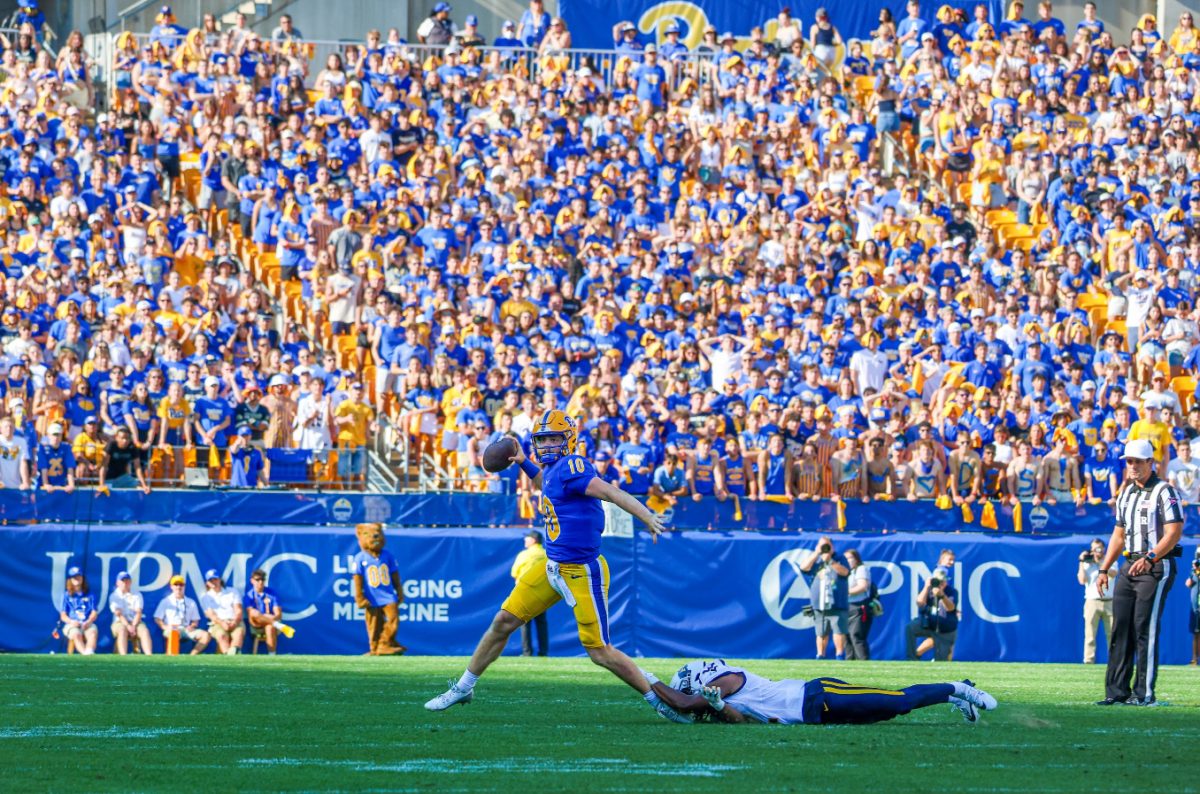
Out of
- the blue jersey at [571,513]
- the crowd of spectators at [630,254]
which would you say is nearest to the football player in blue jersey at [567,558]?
the blue jersey at [571,513]

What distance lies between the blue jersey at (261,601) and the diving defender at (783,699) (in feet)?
36.8

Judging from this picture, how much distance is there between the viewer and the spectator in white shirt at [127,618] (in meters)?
20.4

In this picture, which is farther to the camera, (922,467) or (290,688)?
(922,467)

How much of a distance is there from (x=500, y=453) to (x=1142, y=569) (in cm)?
423

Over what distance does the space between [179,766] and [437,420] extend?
47.1 feet

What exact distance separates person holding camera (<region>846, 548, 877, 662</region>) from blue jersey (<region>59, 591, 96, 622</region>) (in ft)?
26.9

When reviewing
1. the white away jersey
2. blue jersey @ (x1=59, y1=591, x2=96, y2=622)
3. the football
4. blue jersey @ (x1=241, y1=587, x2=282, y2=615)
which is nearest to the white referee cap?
the white away jersey

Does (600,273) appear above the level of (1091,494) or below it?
above

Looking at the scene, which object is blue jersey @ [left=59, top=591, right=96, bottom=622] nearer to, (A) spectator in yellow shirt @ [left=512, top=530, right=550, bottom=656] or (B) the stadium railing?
(B) the stadium railing

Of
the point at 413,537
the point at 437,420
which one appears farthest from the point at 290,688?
the point at 437,420

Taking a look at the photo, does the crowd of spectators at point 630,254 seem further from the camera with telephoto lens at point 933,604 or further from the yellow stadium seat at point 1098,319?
the camera with telephoto lens at point 933,604

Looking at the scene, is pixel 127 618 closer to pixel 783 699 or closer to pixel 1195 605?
pixel 1195 605

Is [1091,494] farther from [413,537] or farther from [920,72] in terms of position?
[920,72]

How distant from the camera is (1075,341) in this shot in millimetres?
25062
